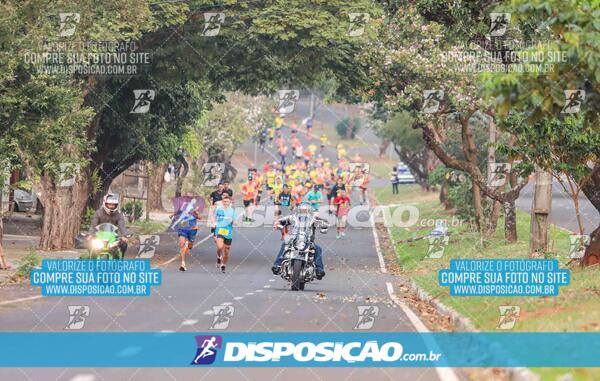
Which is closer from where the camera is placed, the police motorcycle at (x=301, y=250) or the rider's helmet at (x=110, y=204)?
the rider's helmet at (x=110, y=204)

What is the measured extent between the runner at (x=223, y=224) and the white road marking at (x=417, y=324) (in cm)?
416

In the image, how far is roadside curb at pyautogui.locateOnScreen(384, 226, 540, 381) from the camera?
11.6 m

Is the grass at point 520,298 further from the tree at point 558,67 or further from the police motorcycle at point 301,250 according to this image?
the tree at point 558,67

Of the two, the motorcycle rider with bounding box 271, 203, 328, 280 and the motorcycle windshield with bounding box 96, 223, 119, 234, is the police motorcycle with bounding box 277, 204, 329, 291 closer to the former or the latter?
the motorcycle rider with bounding box 271, 203, 328, 280

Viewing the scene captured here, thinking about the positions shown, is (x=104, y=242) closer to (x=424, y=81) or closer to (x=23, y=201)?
(x=424, y=81)

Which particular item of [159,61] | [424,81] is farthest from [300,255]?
[159,61]

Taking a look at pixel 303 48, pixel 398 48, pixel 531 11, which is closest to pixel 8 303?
pixel 531 11

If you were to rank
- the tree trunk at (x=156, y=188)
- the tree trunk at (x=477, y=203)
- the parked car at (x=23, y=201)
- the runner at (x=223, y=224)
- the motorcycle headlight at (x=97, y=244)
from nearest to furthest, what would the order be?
the motorcycle headlight at (x=97, y=244) → the runner at (x=223, y=224) → the tree trunk at (x=477, y=203) → the parked car at (x=23, y=201) → the tree trunk at (x=156, y=188)

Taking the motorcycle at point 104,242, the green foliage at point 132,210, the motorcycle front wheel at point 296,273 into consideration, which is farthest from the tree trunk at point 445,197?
the motorcycle at point 104,242

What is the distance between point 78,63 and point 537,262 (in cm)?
1386

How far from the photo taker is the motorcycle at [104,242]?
69.7 feet

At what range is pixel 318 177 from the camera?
268ft

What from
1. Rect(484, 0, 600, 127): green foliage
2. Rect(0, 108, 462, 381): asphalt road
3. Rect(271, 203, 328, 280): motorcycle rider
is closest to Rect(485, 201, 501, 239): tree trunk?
Rect(0, 108, 462, 381): asphalt road

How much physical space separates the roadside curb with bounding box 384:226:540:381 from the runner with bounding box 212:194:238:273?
180 inches
